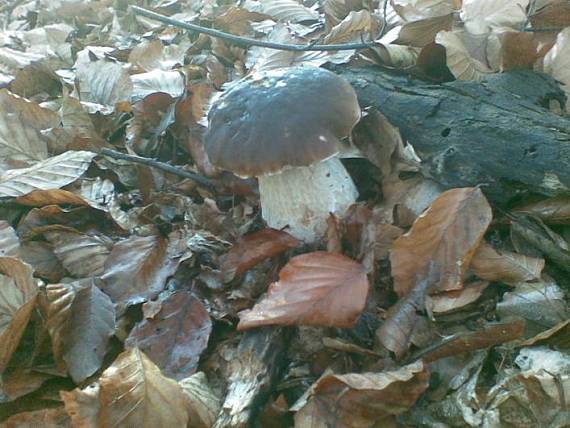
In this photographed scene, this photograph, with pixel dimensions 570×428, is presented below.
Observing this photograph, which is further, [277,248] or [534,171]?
[277,248]

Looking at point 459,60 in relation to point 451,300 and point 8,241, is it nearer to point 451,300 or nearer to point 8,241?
point 451,300

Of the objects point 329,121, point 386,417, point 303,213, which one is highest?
point 329,121

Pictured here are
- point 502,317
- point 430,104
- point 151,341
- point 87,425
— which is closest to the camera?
point 87,425

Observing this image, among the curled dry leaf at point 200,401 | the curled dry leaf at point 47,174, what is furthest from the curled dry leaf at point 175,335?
the curled dry leaf at point 47,174

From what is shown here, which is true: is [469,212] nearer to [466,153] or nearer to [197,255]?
[466,153]

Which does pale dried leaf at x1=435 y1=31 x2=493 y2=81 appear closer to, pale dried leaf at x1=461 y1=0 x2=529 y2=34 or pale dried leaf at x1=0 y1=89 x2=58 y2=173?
pale dried leaf at x1=461 y1=0 x2=529 y2=34

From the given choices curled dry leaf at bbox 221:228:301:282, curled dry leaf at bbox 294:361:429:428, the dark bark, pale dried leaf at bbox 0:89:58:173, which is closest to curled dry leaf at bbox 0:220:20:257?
pale dried leaf at bbox 0:89:58:173

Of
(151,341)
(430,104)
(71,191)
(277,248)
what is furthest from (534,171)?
(71,191)
